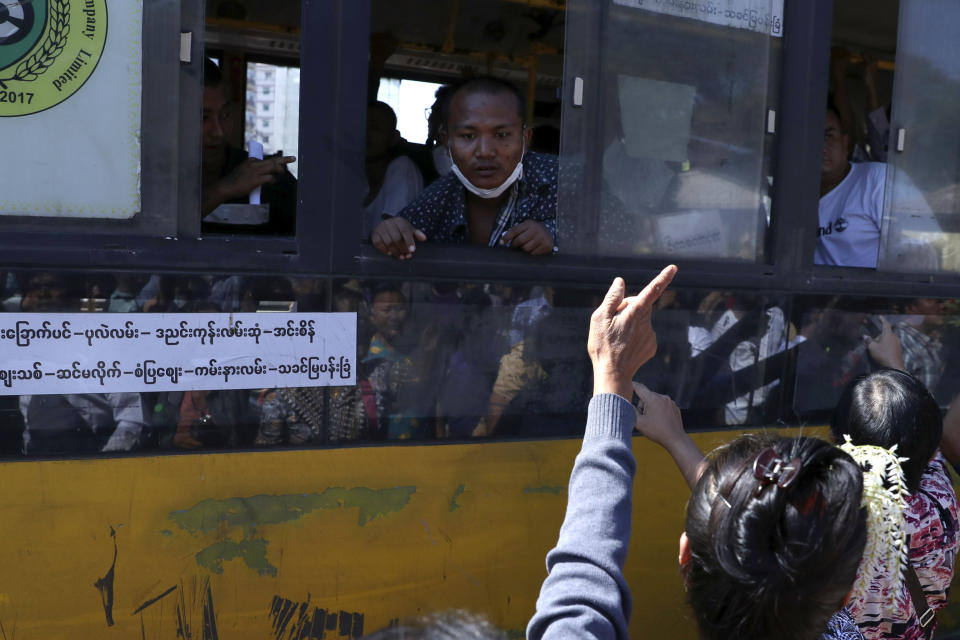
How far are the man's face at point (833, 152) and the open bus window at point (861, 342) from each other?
0.82 metres

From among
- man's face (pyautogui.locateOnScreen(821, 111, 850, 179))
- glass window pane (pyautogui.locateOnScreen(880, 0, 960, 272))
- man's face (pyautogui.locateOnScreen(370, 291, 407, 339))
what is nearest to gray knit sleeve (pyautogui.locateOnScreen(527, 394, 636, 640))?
man's face (pyautogui.locateOnScreen(370, 291, 407, 339))

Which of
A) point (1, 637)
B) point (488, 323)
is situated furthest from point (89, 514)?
point (488, 323)

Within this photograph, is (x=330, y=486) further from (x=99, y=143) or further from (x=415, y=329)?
(x=99, y=143)

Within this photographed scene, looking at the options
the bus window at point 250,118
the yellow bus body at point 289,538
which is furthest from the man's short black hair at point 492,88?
the yellow bus body at point 289,538

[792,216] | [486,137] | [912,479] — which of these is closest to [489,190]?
[486,137]

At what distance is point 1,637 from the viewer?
210 cm

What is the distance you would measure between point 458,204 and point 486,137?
225 mm

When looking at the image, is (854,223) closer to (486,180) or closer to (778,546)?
(486,180)

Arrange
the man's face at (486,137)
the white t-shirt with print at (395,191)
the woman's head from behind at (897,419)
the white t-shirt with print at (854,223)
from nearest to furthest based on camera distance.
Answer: the woman's head from behind at (897,419) < the man's face at (486,137) < the white t-shirt with print at (395,191) < the white t-shirt with print at (854,223)

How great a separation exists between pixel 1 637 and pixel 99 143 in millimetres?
1200

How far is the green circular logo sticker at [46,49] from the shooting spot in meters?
2.04

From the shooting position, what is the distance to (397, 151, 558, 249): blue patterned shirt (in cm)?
276

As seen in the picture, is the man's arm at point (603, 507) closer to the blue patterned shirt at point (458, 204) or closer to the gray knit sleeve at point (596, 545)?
the gray knit sleeve at point (596, 545)

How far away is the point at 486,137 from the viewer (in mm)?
2736
